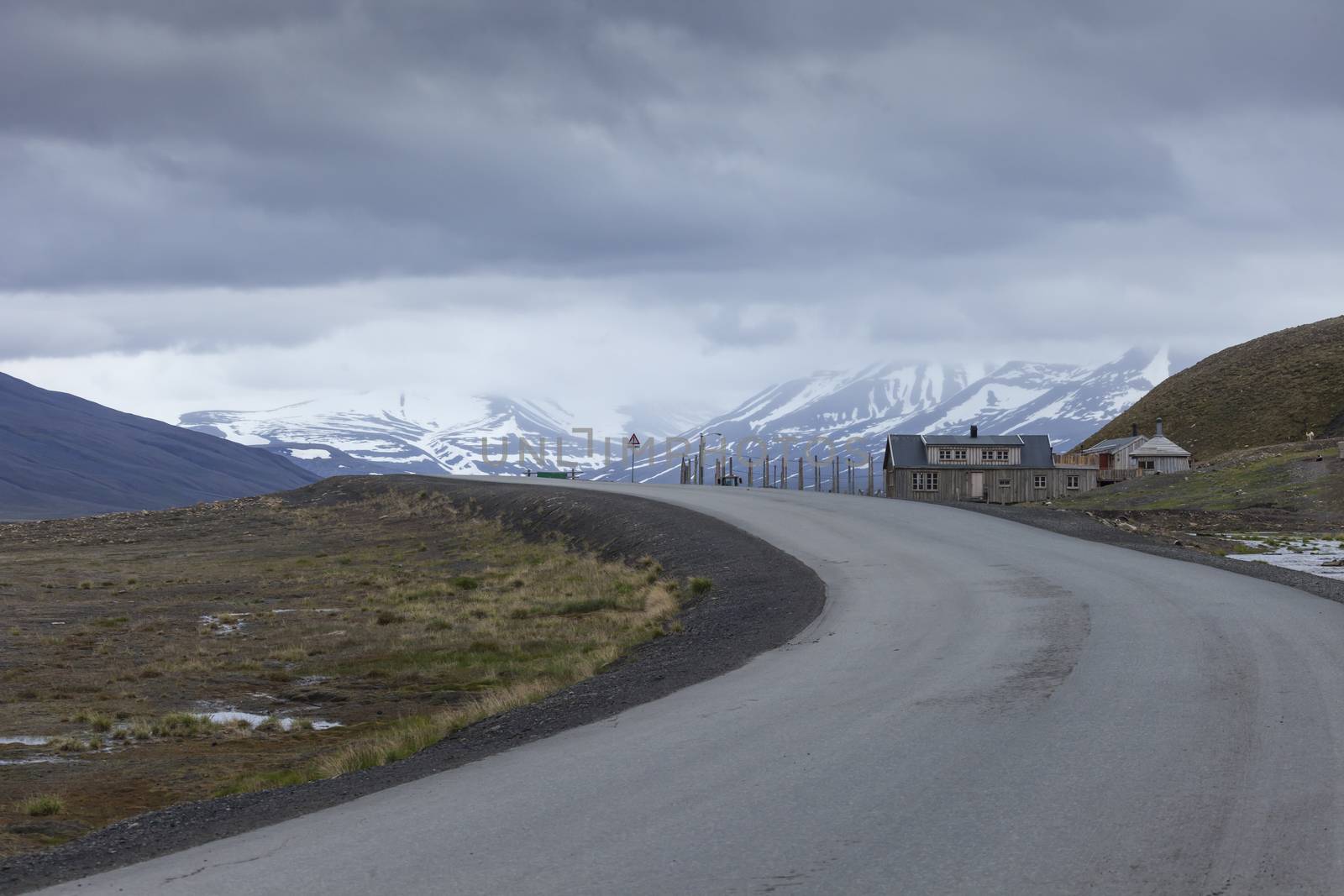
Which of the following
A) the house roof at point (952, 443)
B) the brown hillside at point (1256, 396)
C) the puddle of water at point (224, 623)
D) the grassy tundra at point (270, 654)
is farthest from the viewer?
the brown hillside at point (1256, 396)

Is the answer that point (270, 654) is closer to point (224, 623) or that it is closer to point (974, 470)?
point (224, 623)

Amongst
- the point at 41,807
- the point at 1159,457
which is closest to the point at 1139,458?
the point at 1159,457

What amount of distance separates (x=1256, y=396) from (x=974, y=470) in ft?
130

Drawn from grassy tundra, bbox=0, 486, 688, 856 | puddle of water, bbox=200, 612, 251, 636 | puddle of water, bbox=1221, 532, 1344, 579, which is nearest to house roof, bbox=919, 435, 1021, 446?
puddle of water, bbox=1221, 532, 1344, 579

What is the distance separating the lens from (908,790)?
7.83 meters

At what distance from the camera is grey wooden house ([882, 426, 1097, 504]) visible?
91.9 metres

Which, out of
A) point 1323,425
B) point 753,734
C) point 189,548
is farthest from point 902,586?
point 1323,425

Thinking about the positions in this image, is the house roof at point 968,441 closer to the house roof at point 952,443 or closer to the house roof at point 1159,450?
the house roof at point 952,443

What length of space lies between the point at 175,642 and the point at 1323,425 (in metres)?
103

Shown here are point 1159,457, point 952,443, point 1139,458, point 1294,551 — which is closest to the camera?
point 1294,551

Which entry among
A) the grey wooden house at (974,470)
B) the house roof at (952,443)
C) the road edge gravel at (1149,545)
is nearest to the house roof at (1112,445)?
the grey wooden house at (974,470)

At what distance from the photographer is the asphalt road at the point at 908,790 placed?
6438 mm

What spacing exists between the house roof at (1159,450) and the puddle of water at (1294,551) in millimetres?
59373

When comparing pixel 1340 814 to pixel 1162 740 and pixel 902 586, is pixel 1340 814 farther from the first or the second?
pixel 902 586
